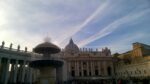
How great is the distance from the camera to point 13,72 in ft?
152

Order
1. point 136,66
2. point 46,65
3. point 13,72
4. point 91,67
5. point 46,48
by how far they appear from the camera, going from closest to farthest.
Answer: point 46,65, point 46,48, point 13,72, point 136,66, point 91,67

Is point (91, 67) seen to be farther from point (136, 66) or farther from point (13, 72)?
point (13, 72)

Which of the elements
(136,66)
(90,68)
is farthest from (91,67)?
(136,66)

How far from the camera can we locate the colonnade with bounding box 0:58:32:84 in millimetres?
42250

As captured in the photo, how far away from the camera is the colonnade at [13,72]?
42250mm

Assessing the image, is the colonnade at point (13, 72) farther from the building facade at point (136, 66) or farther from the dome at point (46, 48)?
the building facade at point (136, 66)

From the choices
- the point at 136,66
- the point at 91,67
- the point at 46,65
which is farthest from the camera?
the point at 91,67

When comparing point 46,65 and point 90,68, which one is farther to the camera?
point 90,68

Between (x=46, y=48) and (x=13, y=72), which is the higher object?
(x=46, y=48)

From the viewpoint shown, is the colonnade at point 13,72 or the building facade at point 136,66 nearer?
the colonnade at point 13,72

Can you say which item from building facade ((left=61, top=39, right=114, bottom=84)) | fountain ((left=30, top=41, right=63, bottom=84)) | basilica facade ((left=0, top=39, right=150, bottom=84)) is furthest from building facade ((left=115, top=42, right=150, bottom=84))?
fountain ((left=30, top=41, right=63, bottom=84))

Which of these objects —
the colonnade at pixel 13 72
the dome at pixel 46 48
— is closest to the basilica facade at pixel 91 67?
the colonnade at pixel 13 72

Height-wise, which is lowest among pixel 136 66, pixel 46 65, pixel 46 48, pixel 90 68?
pixel 90 68

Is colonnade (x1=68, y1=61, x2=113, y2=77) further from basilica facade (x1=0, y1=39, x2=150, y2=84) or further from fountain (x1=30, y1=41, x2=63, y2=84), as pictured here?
fountain (x1=30, y1=41, x2=63, y2=84)
